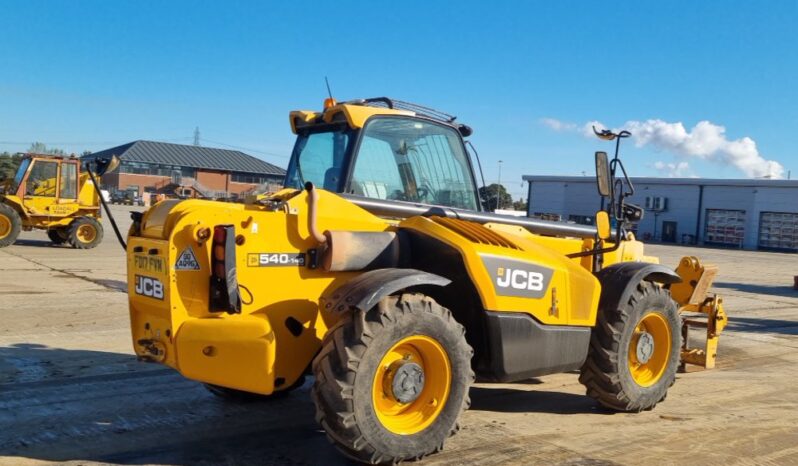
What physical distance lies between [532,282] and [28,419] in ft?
12.3

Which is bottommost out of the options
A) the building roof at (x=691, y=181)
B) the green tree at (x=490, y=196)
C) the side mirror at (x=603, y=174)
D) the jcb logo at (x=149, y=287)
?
the jcb logo at (x=149, y=287)

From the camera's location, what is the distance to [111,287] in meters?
12.8

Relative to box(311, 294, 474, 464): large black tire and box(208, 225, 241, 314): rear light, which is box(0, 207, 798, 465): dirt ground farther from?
box(208, 225, 241, 314): rear light

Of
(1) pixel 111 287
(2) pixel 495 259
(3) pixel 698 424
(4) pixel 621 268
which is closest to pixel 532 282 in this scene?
(2) pixel 495 259

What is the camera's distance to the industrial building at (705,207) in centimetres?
5166

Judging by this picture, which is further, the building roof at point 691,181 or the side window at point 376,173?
the building roof at point 691,181

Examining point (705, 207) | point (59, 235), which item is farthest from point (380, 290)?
point (705, 207)

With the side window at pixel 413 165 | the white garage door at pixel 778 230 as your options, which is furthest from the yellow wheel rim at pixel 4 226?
the white garage door at pixel 778 230

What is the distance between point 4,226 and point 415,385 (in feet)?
→ 59.5

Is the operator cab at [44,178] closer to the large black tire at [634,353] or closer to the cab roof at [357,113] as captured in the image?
the cab roof at [357,113]

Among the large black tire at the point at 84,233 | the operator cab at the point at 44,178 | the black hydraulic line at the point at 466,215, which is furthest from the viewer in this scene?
the large black tire at the point at 84,233

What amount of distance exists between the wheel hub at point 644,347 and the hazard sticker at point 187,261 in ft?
12.1

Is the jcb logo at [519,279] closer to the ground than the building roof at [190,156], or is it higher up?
closer to the ground

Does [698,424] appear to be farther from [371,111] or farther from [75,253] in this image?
[75,253]
